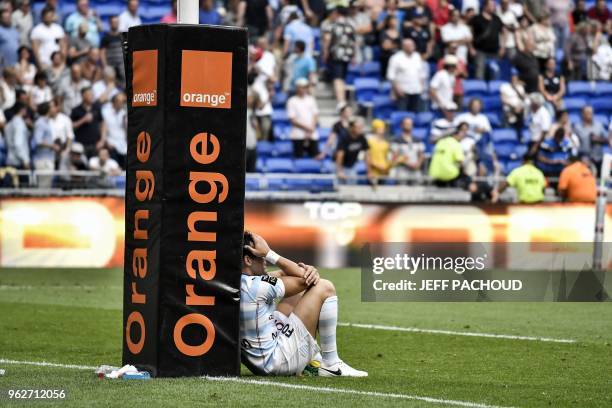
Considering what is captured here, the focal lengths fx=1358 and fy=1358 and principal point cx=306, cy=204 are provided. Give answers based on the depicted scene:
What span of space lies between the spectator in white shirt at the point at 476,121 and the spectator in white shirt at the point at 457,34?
2.40m

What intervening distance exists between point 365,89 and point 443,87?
1625 millimetres

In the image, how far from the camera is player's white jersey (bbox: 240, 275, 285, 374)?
1014 cm

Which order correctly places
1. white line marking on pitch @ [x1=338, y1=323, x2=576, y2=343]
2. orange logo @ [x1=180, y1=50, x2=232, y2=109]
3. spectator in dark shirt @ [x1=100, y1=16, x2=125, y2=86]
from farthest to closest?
spectator in dark shirt @ [x1=100, y1=16, x2=125, y2=86] → white line marking on pitch @ [x1=338, y1=323, x2=576, y2=343] → orange logo @ [x1=180, y1=50, x2=232, y2=109]

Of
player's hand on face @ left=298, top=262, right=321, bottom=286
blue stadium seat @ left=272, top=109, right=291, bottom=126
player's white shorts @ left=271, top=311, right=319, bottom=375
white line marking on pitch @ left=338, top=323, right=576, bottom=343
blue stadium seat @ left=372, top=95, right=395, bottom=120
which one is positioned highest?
blue stadium seat @ left=372, top=95, right=395, bottom=120

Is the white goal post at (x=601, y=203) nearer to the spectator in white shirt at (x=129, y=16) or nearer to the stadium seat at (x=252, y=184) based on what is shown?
the stadium seat at (x=252, y=184)

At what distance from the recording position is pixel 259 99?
2519 centimetres

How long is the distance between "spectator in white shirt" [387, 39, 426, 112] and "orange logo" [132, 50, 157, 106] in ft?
55.3

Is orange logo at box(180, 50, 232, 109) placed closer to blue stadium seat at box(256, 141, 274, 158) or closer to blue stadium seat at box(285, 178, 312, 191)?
blue stadium seat at box(285, 178, 312, 191)

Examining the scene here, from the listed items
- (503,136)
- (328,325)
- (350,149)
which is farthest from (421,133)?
(328,325)

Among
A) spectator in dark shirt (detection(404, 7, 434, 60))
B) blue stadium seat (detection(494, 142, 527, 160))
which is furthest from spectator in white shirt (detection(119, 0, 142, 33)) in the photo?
blue stadium seat (detection(494, 142, 527, 160))

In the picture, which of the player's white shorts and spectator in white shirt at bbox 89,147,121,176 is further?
spectator in white shirt at bbox 89,147,121,176

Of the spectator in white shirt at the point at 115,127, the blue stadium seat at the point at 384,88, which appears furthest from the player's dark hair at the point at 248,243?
the blue stadium seat at the point at 384,88

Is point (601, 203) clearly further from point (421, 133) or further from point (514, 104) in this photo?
point (514, 104)

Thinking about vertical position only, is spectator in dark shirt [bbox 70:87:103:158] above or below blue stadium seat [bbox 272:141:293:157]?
above
